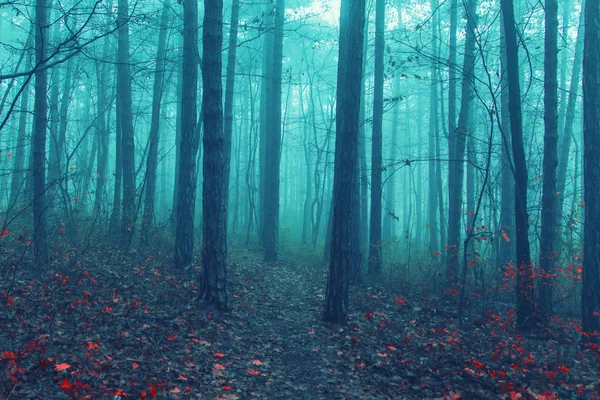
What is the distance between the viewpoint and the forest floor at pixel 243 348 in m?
5.04

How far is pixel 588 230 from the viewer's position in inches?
304

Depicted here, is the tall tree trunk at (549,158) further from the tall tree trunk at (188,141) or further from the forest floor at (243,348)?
the tall tree trunk at (188,141)

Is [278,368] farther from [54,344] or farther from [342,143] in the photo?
[342,143]

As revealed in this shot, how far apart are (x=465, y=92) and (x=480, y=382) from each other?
931 centimetres

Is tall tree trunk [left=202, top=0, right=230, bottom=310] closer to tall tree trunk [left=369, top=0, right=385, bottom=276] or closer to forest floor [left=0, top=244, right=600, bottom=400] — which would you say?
forest floor [left=0, top=244, right=600, bottom=400]

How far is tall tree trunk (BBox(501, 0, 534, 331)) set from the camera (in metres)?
8.12

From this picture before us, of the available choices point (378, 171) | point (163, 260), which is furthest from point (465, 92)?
point (163, 260)

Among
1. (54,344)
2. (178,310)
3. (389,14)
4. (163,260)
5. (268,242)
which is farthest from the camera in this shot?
(389,14)

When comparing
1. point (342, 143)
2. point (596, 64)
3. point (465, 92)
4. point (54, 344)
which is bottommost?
point (54, 344)

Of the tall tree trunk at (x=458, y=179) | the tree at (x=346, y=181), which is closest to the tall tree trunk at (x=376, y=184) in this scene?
the tall tree trunk at (x=458, y=179)

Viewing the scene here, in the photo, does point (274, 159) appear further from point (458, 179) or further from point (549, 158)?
point (549, 158)

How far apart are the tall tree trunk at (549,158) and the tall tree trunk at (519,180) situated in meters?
0.58

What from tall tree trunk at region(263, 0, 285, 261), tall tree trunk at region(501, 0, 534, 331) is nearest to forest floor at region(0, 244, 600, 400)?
tall tree trunk at region(501, 0, 534, 331)

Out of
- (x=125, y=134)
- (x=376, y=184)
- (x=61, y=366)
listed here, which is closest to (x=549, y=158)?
(x=376, y=184)
